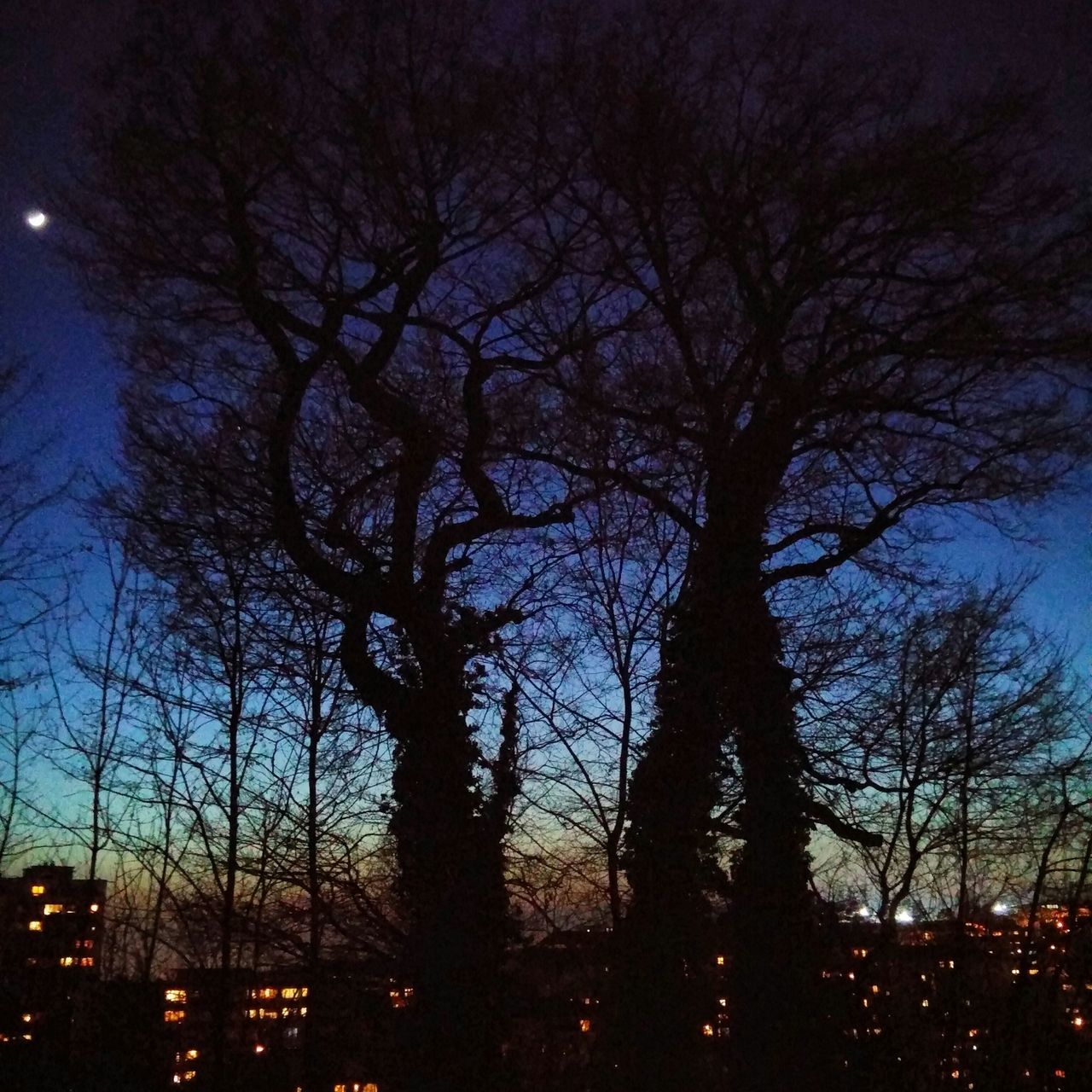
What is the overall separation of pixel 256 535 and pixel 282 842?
1947 millimetres

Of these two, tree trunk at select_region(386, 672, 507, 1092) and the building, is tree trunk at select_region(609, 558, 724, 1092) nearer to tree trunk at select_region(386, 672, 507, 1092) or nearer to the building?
tree trunk at select_region(386, 672, 507, 1092)

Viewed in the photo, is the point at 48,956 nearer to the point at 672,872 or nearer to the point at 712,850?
the point at 672,872

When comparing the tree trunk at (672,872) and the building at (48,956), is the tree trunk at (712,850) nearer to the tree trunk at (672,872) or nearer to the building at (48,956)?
the tree trunk at (672,872)

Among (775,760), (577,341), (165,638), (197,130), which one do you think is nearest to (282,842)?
(165,638)

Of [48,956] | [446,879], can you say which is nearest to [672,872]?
[446,879]

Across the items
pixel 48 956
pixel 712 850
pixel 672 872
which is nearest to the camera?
pixel 672 872

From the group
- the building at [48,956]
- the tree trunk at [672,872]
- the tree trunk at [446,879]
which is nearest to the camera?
the tree trunk at [672,872]

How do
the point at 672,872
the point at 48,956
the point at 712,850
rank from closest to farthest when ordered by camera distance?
the point at 672,872, the point at 712,850, the point at 48,956

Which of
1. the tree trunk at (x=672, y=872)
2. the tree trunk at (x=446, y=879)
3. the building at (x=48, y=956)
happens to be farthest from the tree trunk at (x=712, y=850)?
the building at (x=48, y=956)

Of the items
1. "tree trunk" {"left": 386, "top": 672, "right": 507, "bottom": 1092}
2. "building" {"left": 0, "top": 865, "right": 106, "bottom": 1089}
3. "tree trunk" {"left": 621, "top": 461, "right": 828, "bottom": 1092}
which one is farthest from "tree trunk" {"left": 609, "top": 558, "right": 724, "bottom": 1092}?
A: "building" {"left": 0, "top": 865, "right": 106, "bottom": 1089}

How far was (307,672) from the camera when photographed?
662 centimetres

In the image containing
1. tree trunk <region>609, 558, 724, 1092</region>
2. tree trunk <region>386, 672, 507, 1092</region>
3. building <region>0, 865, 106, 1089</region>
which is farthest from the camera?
building <region>0, 865, 106, 1089</region>

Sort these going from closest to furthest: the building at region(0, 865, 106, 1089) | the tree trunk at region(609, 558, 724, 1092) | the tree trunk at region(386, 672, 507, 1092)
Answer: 1. the tree trunk at region(609, 558, 724, 1092)
2. the tree trunk at region(386, 672, 507, 1092)
3. the building at region(0, 865, 106, 1089)

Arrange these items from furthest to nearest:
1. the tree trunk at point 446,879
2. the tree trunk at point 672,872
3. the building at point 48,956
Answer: the building at point 48,956 → the tree trunk at point 446,879 → the tree trunk at point 672,872
